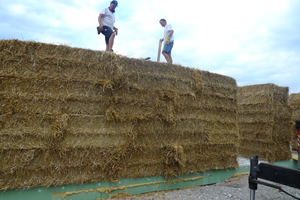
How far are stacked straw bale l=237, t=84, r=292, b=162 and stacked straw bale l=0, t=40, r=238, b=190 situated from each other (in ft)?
8.61

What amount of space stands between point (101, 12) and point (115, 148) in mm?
3432

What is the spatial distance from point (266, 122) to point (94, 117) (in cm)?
558

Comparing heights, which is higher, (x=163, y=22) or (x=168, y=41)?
(x=163, y=22)

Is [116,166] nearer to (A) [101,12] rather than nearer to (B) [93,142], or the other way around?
(B) [93,142]

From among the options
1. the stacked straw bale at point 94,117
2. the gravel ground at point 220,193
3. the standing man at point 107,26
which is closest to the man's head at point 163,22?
the standing man at point 107,26

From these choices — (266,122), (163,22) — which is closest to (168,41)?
(163,22)

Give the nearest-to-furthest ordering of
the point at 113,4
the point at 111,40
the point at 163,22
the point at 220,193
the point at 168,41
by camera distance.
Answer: the point at 220,193
the point at 111,40
the point at 113,4
the point at 168,41
the point at 163,22

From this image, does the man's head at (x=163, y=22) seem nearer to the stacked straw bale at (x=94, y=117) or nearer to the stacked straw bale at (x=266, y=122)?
the stacked straw bale at (x=94, y=117)

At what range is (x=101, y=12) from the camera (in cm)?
520

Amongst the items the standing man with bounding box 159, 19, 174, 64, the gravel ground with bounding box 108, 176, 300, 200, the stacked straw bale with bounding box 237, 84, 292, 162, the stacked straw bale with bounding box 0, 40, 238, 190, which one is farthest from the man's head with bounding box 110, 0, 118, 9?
the stacked straw bale with bounding box 237, 84, 292, 162

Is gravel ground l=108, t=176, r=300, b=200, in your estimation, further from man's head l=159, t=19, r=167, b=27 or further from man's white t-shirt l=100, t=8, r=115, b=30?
man's head l=159, t=19, r=167, b=27

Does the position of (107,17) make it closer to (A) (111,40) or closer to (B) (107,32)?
(B) (107,32)

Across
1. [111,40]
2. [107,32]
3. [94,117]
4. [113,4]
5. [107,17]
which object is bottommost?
[94,117]

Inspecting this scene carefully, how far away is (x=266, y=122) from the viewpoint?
6.66 metres
